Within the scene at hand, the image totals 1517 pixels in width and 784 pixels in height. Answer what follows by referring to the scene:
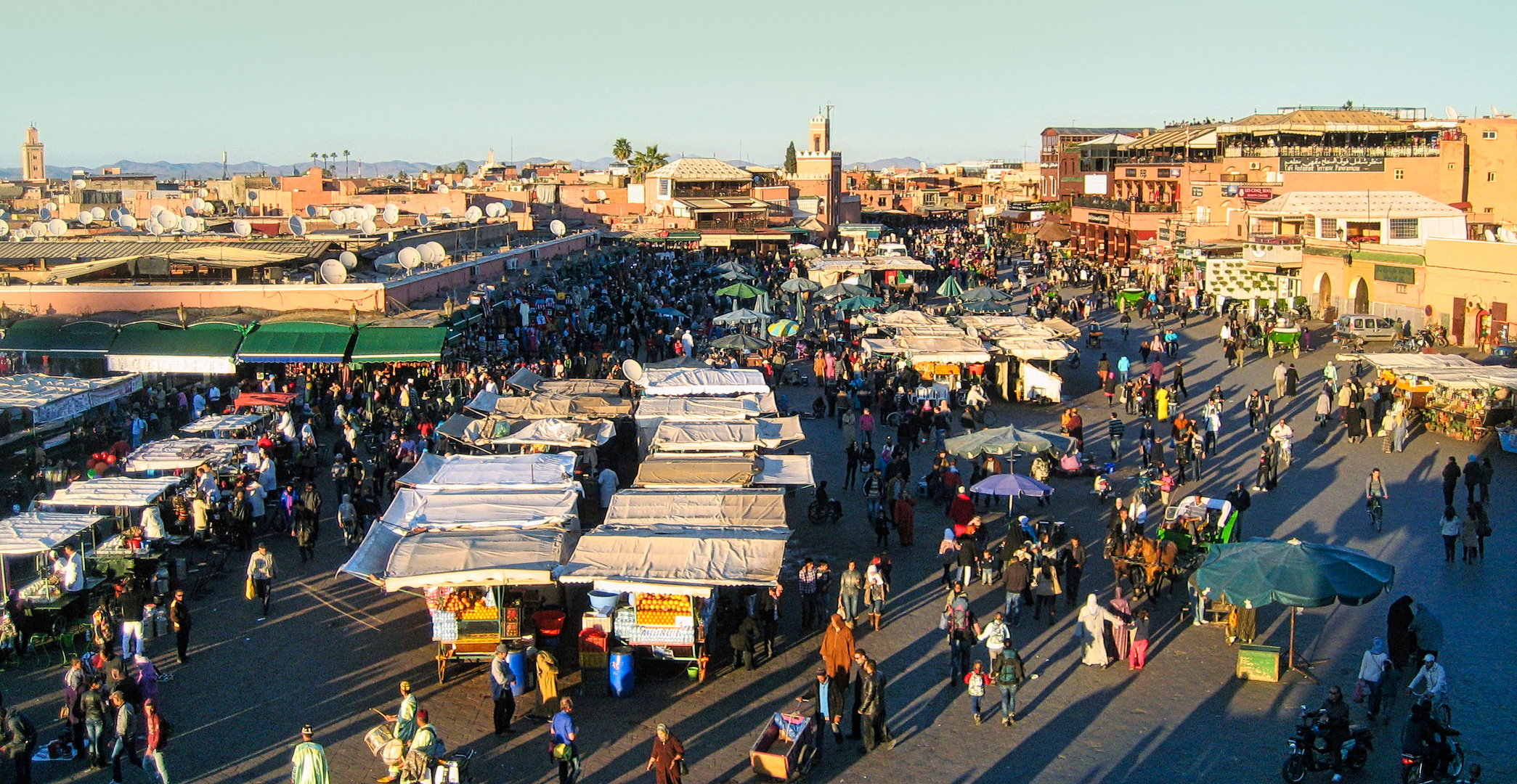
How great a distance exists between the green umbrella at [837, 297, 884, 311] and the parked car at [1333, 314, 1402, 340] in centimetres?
1252

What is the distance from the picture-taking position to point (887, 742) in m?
10.8

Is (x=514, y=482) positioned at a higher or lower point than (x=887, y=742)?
higher

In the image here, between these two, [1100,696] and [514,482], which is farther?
[514,482]

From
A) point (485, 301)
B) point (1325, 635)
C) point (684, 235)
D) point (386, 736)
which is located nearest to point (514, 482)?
point (386, 736)

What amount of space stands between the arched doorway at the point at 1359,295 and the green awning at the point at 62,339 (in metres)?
32.7

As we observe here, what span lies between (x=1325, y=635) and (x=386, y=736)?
941 centimetres

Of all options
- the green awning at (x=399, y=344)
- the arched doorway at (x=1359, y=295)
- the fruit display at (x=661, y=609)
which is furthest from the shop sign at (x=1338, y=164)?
the fruit display at (x=661, y=609)

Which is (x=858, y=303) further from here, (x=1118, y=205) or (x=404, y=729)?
(x=1118, y=205)

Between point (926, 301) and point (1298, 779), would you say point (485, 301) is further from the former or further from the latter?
point (1298, 779)

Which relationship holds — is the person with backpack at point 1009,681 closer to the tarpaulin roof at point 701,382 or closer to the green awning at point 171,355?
the tarpaulin roof at point 701,382

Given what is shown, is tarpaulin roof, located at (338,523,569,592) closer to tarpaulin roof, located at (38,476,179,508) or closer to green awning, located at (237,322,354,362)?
tarpaulin roof, located at (38,476,179,508)

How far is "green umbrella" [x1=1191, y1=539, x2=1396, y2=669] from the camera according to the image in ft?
38.9

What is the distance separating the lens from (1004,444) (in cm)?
1852

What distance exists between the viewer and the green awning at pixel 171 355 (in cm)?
2569
